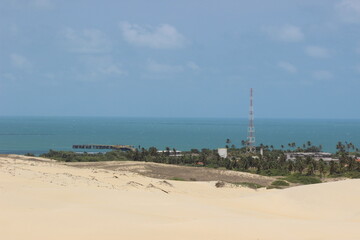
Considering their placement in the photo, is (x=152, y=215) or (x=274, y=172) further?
(x=274, y=172)

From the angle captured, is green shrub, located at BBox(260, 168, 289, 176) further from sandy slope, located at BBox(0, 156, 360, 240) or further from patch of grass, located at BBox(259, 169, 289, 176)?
sandy slope, located at BBox(0, 156, 360, 240)

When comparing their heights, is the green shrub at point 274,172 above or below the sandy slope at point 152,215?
below

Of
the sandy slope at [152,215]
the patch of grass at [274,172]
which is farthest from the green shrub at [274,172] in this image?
the sandy slope at [152,215]

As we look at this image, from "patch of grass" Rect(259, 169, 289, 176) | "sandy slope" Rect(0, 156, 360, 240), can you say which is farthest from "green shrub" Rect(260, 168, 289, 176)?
"sandy slope" Rect(0, 156, 360, 240)

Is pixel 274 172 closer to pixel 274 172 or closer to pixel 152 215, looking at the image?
pixel 274 172

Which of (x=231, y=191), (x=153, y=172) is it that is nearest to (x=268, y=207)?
(x=231, y=191)

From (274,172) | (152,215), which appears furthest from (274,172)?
(152,215)

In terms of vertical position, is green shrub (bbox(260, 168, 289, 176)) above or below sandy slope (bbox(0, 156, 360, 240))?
→ below

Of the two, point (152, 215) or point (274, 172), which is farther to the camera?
point (274, 172)

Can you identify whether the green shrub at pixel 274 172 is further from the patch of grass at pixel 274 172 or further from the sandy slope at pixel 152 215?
the sandy slope at pixel 152 215

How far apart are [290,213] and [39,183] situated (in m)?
8.06

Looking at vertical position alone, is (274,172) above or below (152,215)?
below

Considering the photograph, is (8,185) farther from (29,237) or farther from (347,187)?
(347,187)

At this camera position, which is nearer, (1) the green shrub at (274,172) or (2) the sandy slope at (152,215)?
(2) the sandy slope at (152,215)
